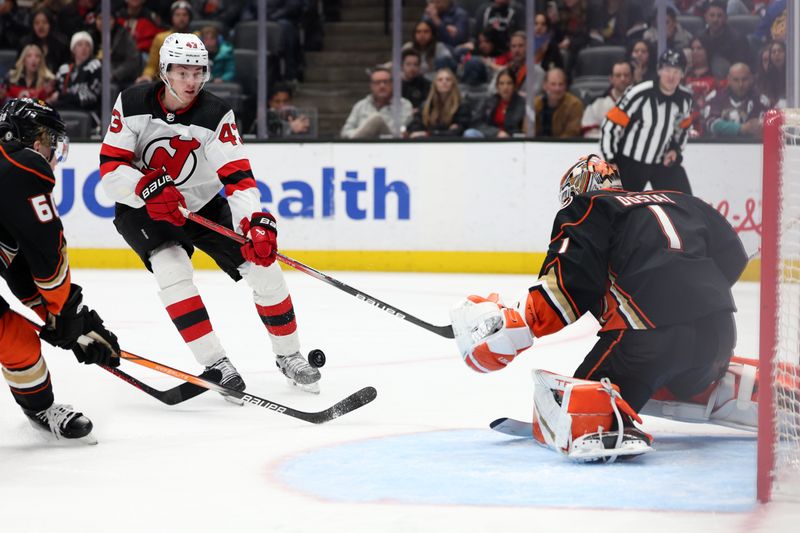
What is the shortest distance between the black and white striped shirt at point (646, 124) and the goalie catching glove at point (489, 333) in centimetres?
321

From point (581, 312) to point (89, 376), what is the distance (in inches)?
76.7

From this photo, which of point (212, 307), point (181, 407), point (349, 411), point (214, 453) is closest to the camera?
point (214, 453)

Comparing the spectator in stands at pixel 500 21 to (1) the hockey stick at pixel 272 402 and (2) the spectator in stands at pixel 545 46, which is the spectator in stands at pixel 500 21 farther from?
(1) the hockey stick at pixel 272 402

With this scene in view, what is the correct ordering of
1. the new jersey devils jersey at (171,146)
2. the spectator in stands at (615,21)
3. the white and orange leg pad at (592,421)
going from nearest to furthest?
the white and orange leg pad at (592,421)
the new jersey devils jersey at (171,146)
the spectator in stands at (615,21)

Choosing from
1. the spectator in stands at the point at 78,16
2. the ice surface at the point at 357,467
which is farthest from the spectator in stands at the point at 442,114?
the ice surface at the point at 357,467

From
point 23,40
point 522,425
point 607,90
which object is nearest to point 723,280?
point 522,425

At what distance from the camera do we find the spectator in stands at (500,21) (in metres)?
7.17

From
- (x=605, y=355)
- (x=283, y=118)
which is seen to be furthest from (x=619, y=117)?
(x=605, y=355)

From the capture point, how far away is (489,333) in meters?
2.51

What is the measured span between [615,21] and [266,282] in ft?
13.4

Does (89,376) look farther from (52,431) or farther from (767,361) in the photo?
(767,361)

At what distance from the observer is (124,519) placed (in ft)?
6.99

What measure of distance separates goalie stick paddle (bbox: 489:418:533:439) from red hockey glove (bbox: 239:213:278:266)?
34.2 inches

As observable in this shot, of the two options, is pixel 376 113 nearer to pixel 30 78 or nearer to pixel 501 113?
pixel 501 113
